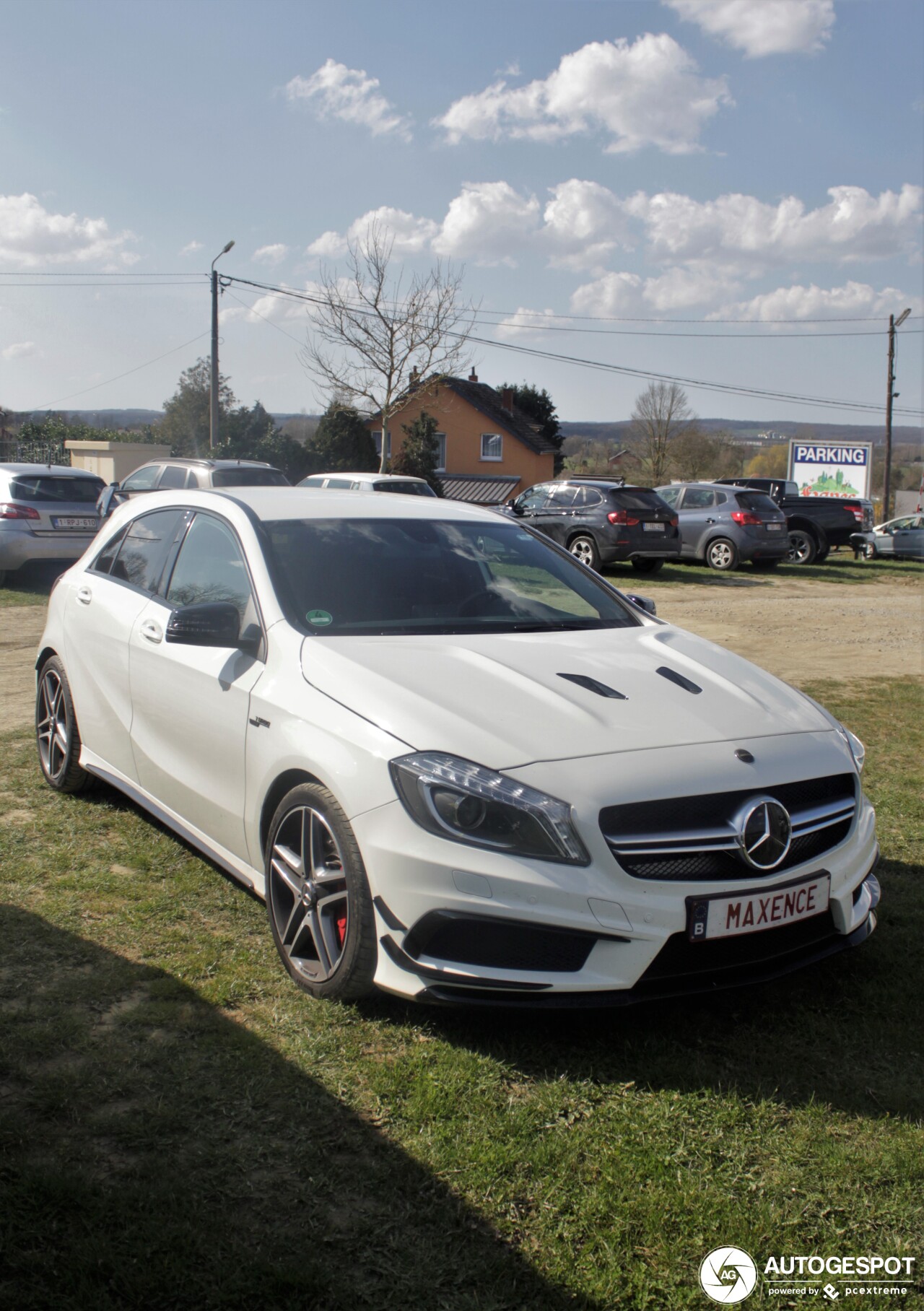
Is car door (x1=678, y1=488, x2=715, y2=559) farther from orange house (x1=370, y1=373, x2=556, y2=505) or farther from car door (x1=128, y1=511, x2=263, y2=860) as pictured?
orange house (x1=370, y1=373, x2=556, y2=505)

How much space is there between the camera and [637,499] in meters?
19.0

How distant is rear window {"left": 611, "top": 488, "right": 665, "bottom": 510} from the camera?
61.7 feet

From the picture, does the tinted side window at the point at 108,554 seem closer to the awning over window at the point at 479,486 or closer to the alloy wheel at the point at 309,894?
the alloy wheel at the point at 309,894

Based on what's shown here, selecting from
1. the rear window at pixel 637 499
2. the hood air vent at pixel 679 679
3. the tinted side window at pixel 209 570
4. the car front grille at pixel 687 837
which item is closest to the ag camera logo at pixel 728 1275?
the car front grille at pixel 687 837

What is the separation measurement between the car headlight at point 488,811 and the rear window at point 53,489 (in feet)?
40.0

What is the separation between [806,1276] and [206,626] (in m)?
2.61

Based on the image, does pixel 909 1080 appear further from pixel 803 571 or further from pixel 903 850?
pixel 803 571

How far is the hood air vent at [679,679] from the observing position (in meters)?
3.65

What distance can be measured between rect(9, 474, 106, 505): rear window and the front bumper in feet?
39.8

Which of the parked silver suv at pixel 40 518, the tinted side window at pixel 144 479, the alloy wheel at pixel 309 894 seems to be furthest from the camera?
the tinted side window at pixel 144 479

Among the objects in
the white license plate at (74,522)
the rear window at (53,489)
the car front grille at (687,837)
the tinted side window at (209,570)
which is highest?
the rear window at (53,489)

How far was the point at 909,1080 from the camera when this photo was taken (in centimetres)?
303

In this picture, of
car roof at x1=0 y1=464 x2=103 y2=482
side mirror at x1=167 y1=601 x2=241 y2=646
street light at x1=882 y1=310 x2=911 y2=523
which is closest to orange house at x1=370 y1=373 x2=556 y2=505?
street light at x1=882 y1=310 x2=911 y2=523

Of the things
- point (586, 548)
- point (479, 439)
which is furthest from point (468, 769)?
point (479, 439)
